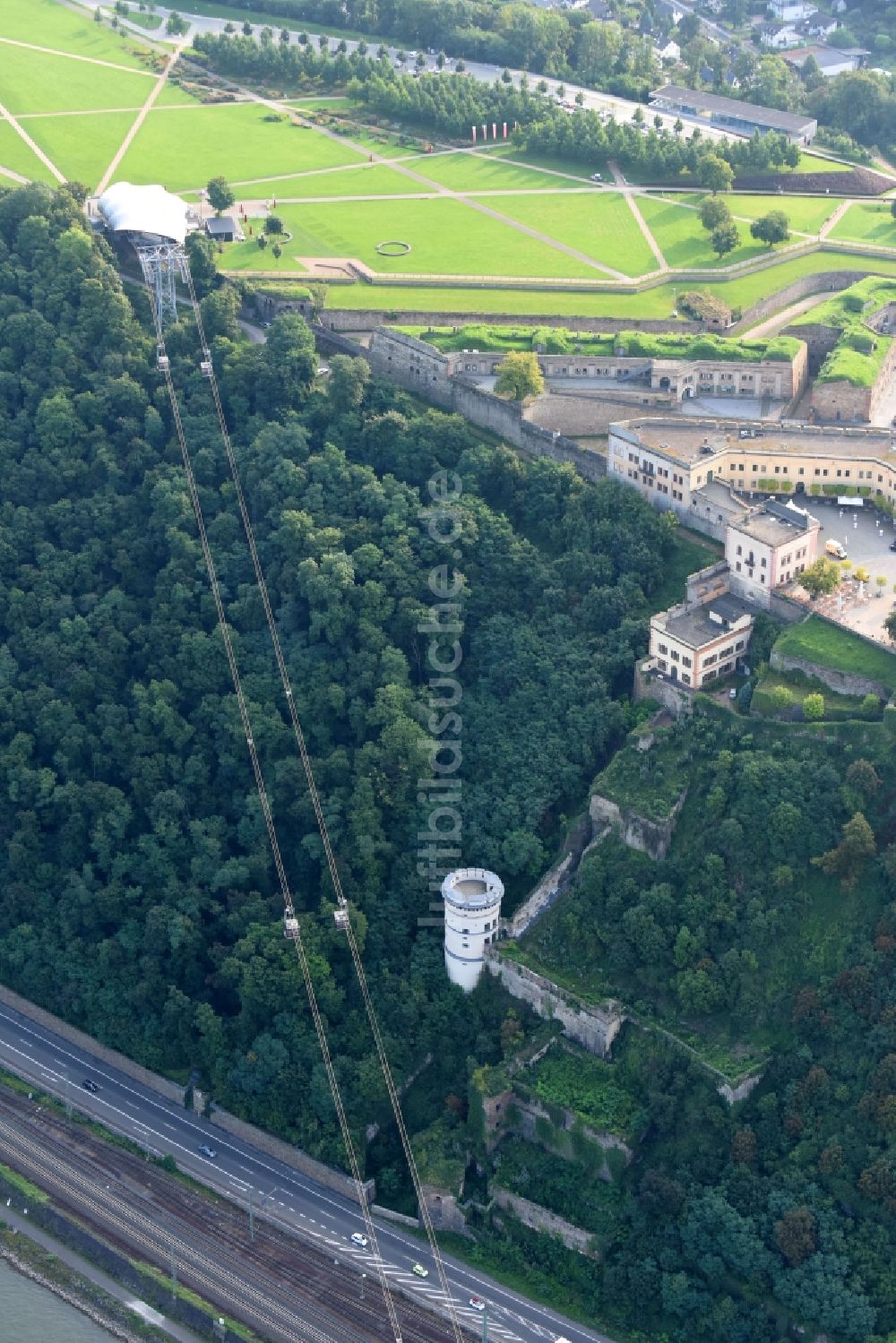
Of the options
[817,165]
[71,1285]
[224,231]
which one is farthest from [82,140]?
[71,1285]

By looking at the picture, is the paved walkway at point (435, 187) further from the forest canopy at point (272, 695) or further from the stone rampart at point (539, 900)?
the stone rampart at point (539, 900)

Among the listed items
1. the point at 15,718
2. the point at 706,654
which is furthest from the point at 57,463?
the point at 706,654

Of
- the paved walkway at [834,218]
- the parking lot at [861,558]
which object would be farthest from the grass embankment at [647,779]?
the paved walkway at [834,218]

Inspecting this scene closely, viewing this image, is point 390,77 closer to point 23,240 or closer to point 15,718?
point 23,240

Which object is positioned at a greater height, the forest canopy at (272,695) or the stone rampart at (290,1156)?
the forest canopy at (272,695)

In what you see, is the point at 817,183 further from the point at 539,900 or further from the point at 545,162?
the point at 539,900

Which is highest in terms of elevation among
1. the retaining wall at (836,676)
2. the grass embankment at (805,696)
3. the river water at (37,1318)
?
the retaining wall at (836,676)

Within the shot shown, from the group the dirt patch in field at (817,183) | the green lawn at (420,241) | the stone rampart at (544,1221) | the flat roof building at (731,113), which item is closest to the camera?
the stone rampart at (544,1221)

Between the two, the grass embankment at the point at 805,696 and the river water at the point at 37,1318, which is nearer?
the river water at the point at 37,1318
